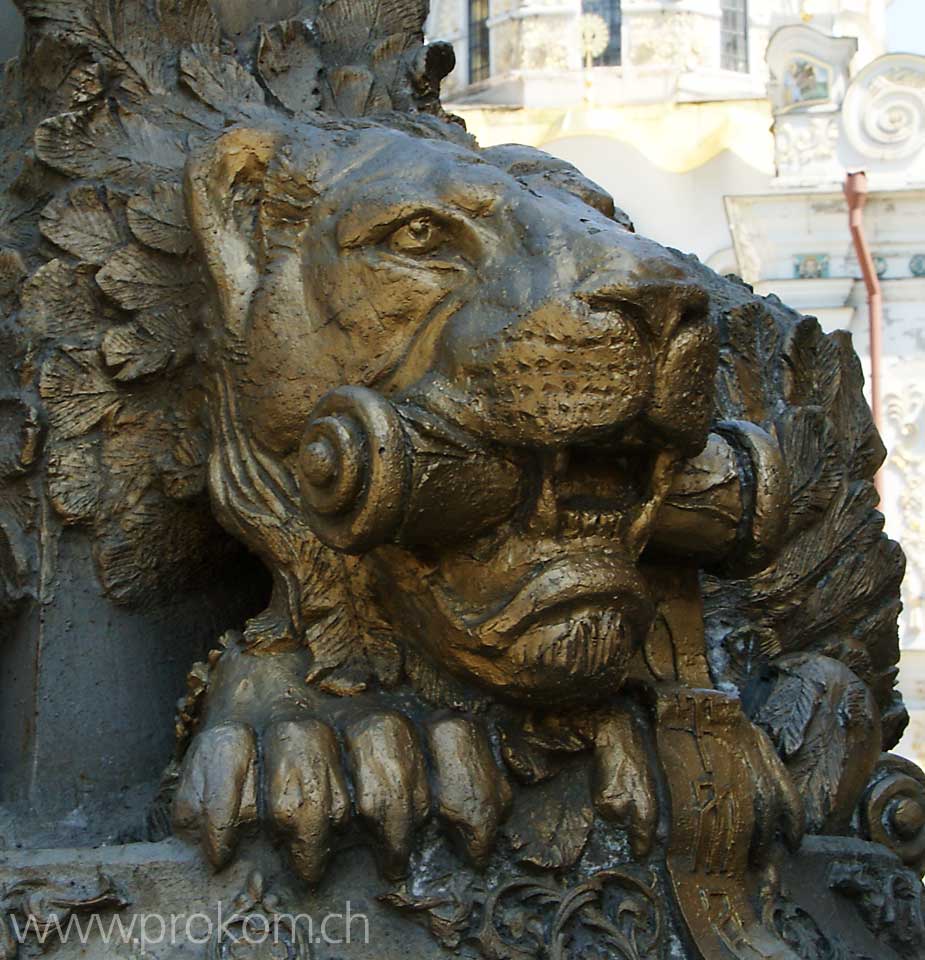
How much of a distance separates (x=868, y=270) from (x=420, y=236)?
722cm

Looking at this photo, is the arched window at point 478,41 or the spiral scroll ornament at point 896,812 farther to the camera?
the arched window at point 478,41

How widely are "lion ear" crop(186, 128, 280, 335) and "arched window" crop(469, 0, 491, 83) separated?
15048mm

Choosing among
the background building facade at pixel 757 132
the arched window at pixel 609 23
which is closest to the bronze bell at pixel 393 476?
the background building facade at pixel 757 132

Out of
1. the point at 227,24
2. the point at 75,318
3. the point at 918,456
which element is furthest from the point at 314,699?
the point at 918,456

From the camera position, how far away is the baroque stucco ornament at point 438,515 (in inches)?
43.4

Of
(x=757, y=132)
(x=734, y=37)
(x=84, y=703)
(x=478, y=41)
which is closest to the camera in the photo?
(x=84, y=703)

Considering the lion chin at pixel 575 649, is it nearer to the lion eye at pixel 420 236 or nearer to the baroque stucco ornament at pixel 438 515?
the baroque stucco ornament at pixel 438 515

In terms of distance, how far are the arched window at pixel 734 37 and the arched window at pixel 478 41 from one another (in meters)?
2.19

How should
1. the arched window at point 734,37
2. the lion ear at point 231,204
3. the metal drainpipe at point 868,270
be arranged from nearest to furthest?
the lion ear at point 231,204 < the metal drainpipe at point 868,270 < the arched window at point 734,37

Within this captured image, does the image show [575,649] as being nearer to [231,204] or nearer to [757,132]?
[231,204]

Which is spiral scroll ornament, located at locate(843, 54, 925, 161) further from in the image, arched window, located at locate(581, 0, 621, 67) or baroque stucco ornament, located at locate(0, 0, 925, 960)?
baroque stucco ornament, located at locate(0, 0, 925, 960)

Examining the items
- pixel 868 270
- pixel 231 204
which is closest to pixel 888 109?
pixel 868 270

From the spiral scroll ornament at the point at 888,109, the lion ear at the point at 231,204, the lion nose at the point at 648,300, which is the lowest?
the lion nose at the point at 648,300

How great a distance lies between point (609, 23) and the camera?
15922 millimetres
